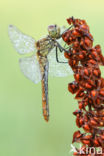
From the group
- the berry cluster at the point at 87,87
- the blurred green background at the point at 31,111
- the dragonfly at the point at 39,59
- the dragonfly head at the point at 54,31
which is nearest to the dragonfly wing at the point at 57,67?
the dragonfly at the point at 39,59

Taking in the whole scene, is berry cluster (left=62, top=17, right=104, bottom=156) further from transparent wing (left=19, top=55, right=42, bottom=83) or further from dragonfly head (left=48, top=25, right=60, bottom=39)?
transparent wing (left=19, top=55, right=42, bottom=83)

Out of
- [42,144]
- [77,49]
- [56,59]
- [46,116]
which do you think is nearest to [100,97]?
[77,49]

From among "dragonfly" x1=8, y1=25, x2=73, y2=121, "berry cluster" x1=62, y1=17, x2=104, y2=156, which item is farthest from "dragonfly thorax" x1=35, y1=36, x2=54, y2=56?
"berry cluster" x1=62, y1=17, x2=104, y2=156

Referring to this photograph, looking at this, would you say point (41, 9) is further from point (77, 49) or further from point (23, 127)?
point (77, 49)

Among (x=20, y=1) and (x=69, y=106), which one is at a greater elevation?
(x=20, y=1)

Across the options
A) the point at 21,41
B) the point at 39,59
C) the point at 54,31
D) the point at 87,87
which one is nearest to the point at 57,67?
the point at 39,59
